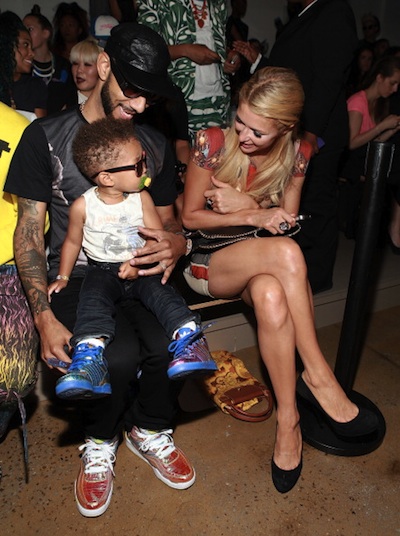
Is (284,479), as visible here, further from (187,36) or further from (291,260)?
(187,36)

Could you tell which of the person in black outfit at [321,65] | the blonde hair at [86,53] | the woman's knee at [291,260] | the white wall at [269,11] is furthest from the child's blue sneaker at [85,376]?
the white wall at [269,11]

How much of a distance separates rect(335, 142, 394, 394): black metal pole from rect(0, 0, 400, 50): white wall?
211 inches

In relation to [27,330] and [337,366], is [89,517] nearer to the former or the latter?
[27,330]

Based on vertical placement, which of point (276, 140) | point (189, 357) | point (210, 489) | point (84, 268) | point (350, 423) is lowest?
point (210, 489)

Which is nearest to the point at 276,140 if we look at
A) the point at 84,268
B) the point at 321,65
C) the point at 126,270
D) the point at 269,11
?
the point at 321,65

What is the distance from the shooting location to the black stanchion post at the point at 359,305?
2.18 meters

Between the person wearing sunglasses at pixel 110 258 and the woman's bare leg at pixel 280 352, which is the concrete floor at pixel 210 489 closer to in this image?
the woman's bare leg at pixel 280 352

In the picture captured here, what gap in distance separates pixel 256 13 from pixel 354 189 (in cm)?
453

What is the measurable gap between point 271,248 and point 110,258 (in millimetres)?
689

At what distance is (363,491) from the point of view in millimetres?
2119

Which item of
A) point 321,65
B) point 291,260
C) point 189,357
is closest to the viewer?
point 189,357

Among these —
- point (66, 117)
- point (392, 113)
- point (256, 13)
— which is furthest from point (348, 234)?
point (256, 13)

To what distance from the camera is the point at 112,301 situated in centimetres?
201

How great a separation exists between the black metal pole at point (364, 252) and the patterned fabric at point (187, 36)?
4.71 ft
